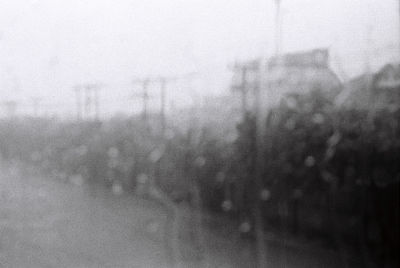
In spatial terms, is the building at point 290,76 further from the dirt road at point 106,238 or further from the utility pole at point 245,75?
the dirt road at point 106,238

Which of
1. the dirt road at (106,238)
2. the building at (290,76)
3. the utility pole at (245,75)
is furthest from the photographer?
the utility pole at (245,75)

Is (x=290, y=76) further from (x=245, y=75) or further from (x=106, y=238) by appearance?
(x=106, y=238)

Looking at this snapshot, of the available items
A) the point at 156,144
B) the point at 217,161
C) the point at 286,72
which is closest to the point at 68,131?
the point at 156,144

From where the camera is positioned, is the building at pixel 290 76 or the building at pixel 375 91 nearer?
the building at pixel 375 91

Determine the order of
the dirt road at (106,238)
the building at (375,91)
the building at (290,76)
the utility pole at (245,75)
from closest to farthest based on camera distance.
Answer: the dirt road at (106,238) < the building at (375,91) < the building at (290,76) < the utility pole at (245,75)

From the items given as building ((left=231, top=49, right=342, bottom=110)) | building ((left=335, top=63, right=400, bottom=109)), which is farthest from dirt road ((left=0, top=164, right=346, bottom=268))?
building ((left=231, top=49, right=342, bottom=110))

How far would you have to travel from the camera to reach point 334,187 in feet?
30.5

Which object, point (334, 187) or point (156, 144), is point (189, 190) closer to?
point (156, 144)

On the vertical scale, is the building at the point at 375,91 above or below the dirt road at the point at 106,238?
above

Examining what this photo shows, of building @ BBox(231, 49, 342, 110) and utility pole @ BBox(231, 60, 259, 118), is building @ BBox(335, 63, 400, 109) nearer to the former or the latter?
building @ BBox(231, 49, 342, 110)

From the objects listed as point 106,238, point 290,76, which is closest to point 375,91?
point 106,238

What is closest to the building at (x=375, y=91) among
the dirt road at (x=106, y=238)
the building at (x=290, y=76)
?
the building at (x=290, y=76)

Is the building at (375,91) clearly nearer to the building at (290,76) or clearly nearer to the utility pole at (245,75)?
the building at (290,76)

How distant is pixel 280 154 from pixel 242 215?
1707 millimetres
